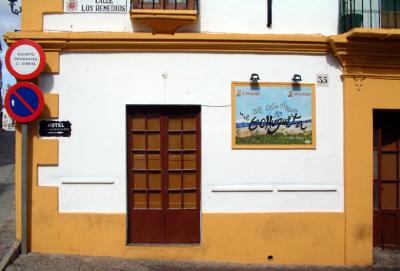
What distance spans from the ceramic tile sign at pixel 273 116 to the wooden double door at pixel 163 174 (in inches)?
26.5

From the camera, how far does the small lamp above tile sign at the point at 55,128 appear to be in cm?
729

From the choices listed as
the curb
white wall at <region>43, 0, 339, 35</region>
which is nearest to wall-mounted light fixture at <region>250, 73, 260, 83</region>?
white wall at <region>43, 0, 339, 35</region>

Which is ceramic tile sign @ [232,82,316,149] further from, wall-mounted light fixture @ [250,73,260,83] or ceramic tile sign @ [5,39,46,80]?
ceramic tile sign @ [5,39,46,80]

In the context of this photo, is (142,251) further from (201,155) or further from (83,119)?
(83,119)

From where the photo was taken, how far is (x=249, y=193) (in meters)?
7.39

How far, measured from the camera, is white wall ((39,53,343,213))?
7.29m

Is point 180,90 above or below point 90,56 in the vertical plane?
below

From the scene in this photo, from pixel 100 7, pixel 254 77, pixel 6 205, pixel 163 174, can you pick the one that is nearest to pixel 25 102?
pixel 100 7

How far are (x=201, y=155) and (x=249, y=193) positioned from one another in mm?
948

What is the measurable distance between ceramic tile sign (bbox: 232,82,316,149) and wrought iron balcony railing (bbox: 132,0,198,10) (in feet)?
4.49

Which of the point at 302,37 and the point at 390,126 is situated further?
the point at 390,126

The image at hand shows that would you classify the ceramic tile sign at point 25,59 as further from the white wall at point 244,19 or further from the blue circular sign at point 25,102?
the white wall at point 244,19

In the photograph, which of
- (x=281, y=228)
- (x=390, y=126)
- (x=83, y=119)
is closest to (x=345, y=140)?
(x=390, y=126)

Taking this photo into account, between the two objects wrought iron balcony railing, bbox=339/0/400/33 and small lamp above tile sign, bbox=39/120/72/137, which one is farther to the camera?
wrought iron balcony railing, bbox=339/0/400/33
